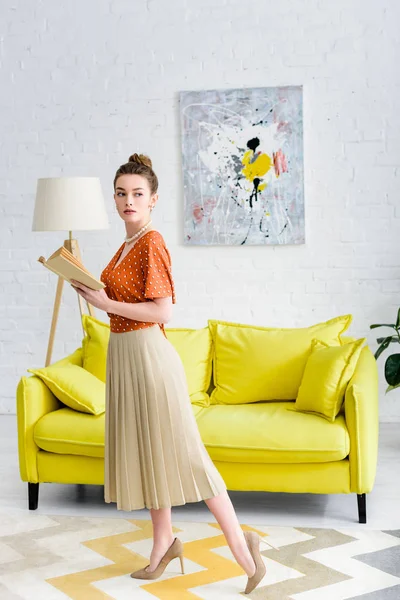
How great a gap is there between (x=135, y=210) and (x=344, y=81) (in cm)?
282

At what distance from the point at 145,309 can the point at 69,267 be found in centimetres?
31

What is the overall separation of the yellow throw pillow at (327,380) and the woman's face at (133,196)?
1296mm

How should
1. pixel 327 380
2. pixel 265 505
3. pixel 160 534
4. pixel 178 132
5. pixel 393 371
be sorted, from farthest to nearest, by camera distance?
pixel 178 132 → pixel 393 371 → pixel 265 505 → pixel 327 380 → pixel 160 534

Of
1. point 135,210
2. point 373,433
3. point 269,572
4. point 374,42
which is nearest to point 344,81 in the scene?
point 374,42

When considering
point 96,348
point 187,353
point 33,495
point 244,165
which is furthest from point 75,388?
point 244,165

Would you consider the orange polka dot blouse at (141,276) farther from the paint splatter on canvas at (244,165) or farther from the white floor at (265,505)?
the paint splatter on canvas at (244,165)

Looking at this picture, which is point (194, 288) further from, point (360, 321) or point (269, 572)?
point (269, 572)

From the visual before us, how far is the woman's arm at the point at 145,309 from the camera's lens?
2887 mm

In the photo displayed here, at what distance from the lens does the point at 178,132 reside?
5.57 metres

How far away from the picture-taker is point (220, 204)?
5.52m

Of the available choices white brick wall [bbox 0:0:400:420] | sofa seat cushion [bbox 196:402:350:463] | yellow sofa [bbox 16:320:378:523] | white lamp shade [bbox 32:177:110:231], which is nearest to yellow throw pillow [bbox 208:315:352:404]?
yellow sofa [bbox 16:320:378:523]

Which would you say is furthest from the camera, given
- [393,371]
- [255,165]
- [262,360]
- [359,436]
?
[255,165]

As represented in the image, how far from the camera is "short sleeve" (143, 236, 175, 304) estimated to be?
9.50ft

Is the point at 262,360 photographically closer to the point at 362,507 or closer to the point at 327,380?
the point at 327,380
